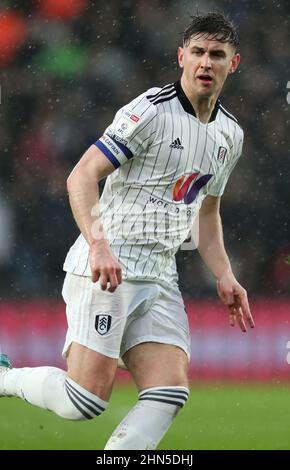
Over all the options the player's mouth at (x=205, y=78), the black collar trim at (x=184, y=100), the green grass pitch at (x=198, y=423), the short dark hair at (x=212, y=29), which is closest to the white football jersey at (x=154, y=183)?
the black collar trim at (x=184, y=100)

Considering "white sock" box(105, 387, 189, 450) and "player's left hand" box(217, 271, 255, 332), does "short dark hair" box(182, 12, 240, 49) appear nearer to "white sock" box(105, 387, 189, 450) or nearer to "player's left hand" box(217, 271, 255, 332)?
"player's left hand" box(217, 271, 255, 332)

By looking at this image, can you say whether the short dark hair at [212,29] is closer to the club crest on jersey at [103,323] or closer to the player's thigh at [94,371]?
the club crest on jersey at [103,323]

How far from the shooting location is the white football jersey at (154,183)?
421cm

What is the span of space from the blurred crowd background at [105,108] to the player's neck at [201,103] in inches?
165

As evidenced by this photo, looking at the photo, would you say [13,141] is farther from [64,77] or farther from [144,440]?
[144,440]

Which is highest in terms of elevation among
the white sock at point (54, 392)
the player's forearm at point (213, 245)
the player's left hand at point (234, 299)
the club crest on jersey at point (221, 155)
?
the club crest on jersey at point (221, 155)

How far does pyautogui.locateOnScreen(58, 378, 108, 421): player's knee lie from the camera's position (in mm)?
4141

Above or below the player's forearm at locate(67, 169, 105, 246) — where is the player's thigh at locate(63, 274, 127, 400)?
below

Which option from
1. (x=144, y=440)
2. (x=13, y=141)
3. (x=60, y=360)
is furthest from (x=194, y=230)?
(x=13, y=141)

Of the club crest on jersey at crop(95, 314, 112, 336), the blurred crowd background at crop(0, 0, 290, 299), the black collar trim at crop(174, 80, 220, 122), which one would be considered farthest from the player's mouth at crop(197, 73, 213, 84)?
the blurred crowd background at crop(0, 0, 290, 299)

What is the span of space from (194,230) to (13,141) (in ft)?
14.8

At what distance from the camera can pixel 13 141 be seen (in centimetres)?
898

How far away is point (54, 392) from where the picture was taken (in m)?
4.29

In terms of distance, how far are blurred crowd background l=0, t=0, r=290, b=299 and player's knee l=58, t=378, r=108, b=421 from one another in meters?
4.28
